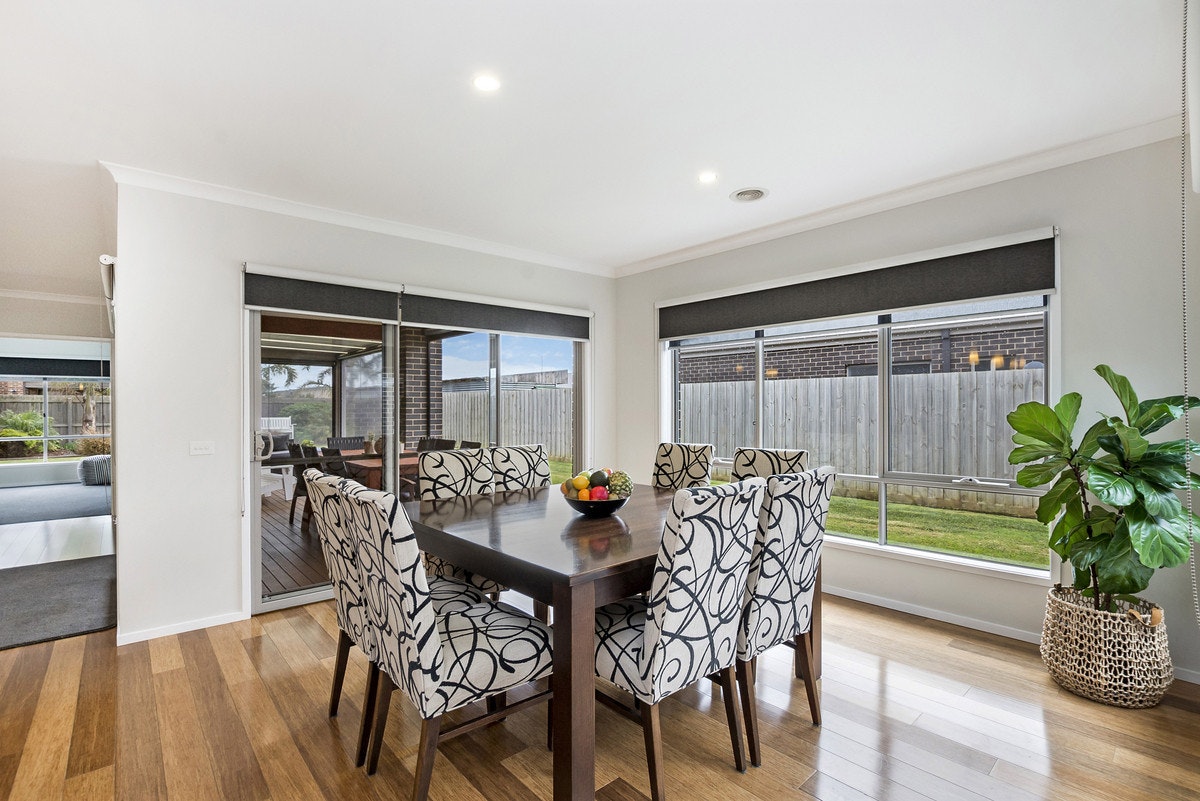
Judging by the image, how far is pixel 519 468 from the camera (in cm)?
341

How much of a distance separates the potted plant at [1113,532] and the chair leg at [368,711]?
287cm

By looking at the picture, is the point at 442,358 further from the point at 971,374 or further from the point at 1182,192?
the point at 1182,192

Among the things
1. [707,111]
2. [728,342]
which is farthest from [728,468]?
[707,111]

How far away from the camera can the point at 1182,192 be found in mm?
2533

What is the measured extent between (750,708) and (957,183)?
10.0ft

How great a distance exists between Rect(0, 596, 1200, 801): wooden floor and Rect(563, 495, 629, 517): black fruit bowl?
84cm

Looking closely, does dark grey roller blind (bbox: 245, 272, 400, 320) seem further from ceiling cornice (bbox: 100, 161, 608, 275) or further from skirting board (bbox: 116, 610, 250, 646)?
skirting board (bbox: 116, 610, 250, 646)

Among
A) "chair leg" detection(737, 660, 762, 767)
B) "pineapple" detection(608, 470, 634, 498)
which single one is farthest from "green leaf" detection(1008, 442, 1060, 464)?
"pineapple" detection(608, 470, 634, 498)

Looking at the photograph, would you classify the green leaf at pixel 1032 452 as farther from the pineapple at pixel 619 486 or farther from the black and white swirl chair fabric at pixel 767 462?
the pineapple at pixel 619 486

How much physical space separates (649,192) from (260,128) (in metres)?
2.05

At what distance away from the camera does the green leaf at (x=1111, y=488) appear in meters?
2.28

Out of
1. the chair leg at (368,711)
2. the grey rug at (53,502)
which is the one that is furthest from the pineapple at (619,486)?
the grey rug at (53,502)

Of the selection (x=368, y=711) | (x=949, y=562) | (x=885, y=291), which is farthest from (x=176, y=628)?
(x=885, y=291)

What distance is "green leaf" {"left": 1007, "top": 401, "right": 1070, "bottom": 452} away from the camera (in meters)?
2.59
